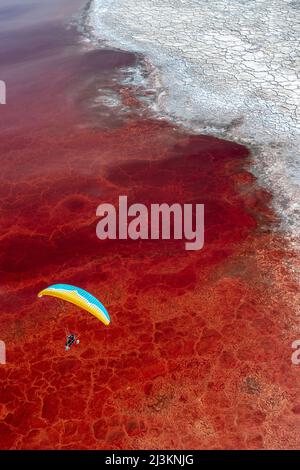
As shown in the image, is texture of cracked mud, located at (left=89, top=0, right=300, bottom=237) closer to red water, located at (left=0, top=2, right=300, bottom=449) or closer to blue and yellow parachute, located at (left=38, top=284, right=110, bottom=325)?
red water, located at (left=0, top=2, right=300, bottom=449)

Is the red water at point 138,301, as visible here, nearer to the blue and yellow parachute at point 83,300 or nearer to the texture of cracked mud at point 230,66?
the texture of cracked mud at point 230,66

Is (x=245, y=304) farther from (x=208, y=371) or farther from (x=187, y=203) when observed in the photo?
(x=187, y=203)

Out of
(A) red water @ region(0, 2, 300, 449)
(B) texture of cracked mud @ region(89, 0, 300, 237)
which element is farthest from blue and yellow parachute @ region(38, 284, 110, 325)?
(B) texture of cracked mud @ region(89, 0, 300, 237)

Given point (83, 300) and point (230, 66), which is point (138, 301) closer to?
point (83, 300)

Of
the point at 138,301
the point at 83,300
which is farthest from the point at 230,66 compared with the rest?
the point at 83,300

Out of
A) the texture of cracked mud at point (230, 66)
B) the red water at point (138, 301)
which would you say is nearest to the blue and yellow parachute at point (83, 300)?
the red water at point (138, 301)

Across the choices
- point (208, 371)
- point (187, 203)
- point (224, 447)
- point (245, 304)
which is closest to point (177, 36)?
point (187, 203)
